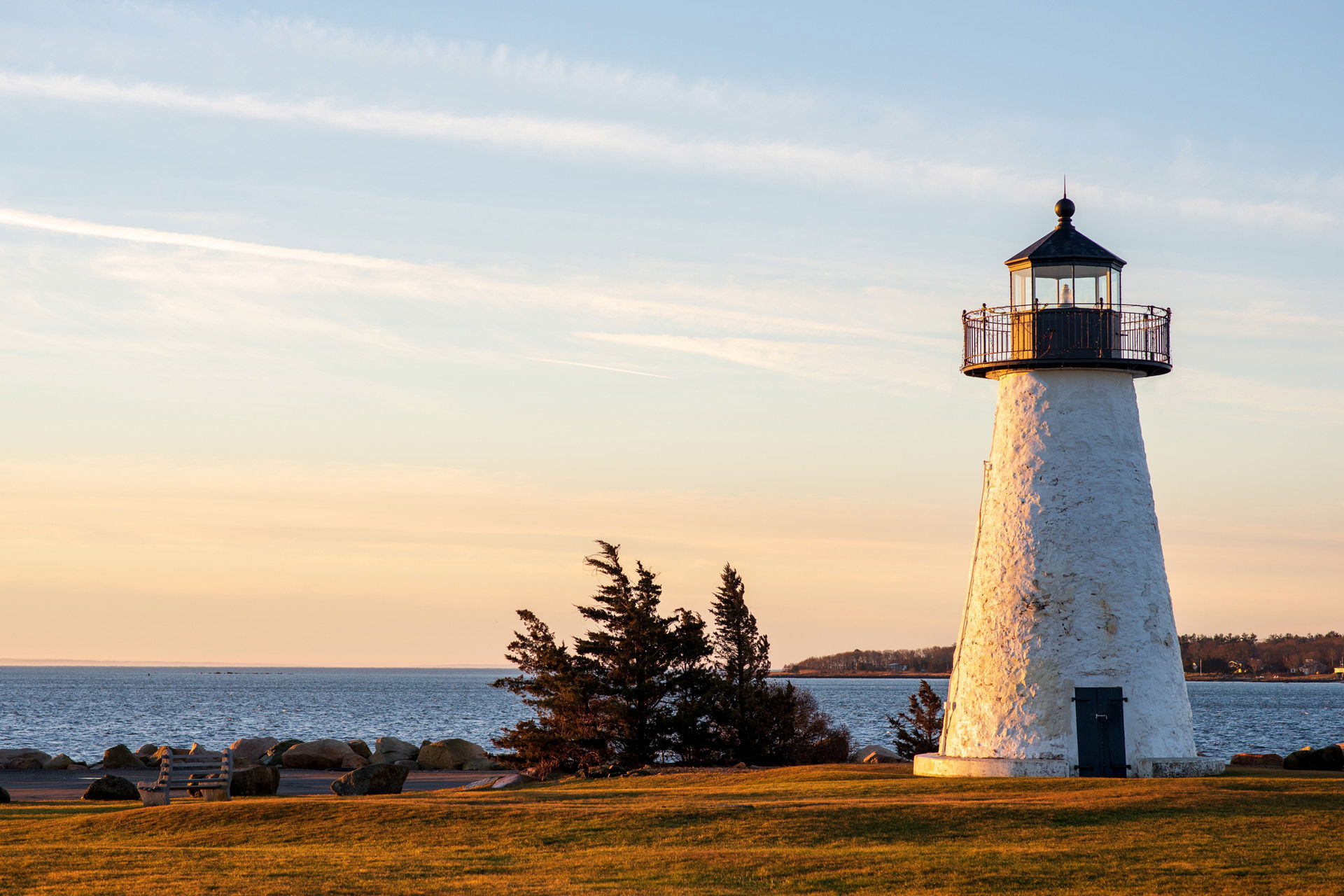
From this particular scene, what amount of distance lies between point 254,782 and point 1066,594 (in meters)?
17.0

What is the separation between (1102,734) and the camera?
1014 inches

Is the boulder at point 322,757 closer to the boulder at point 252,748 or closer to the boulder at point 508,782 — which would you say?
the boulder at point 252,748

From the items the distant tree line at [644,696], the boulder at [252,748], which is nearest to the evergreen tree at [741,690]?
the distant tree line at [644,696]

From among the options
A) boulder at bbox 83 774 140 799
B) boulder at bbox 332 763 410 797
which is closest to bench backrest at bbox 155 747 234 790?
boulder at bbox 83 774 140 799

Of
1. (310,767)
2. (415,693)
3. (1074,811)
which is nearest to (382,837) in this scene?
(1074,811)

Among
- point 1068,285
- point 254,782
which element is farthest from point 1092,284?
point 254,782

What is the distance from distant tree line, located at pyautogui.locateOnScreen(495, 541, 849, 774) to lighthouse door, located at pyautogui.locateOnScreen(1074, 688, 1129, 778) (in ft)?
45.3

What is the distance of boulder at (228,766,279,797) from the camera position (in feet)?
99.7

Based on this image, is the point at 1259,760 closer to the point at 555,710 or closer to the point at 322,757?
the point at 555,710

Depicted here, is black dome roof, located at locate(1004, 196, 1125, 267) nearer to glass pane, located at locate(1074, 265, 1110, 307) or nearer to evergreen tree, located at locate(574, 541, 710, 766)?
glass pane, located at locate(1074, 265, 1110, 307)

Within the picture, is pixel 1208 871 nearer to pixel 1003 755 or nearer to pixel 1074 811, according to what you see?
pixel 1074 811

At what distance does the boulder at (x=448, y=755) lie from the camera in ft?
147

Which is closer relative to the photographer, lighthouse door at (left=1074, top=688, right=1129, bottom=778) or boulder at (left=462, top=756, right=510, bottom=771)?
lighthouse door at (left=1074, top=688, right=1129, bottom=778)

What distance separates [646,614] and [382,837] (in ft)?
57.9
